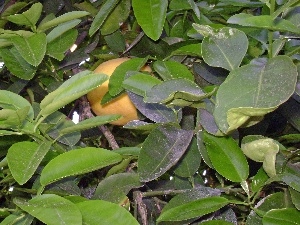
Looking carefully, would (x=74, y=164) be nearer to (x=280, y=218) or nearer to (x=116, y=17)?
(x=280, y=218)

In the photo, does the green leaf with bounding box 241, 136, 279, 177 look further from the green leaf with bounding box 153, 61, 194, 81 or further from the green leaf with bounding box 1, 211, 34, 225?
the green leaf with bounding box 1, 211, 34, 225

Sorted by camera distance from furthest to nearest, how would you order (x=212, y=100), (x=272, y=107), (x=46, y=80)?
1. (x=46, y=80)
2. (x=212, y=100)
3. (x=272, y=107)

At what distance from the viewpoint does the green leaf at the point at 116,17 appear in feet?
3.40

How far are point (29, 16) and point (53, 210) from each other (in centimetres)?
40

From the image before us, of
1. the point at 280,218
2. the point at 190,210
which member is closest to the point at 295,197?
the point at 280,218

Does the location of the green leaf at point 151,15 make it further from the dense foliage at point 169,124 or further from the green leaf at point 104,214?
the green leaf at point 104,214

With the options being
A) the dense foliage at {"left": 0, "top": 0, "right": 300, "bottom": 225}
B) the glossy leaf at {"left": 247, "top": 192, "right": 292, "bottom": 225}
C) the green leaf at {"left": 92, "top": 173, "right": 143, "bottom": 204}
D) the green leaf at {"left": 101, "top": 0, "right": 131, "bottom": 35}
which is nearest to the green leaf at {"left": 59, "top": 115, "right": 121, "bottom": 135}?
the dense foliage at {"left": 0, "top": 0, "right": 300, "bottom": 225}

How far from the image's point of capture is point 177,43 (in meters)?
0.97

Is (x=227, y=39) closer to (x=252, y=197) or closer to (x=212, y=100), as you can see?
(x=212, y=100)

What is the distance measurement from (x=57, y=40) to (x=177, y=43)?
0.21 m

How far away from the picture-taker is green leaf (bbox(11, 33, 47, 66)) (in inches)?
33.9

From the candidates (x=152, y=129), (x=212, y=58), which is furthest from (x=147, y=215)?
(x=212, y=58)

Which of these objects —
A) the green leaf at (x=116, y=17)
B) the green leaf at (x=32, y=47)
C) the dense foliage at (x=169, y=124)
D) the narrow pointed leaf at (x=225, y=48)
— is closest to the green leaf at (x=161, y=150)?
the dense foliage at (x=169, y=124)

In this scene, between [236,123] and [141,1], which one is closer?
[236,123]
